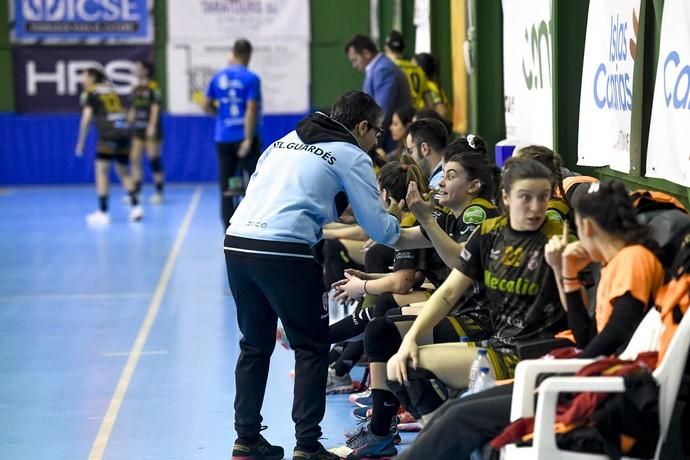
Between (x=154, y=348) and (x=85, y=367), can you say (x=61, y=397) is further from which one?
(x=154, y=348)

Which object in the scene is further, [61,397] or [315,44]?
[315,44]

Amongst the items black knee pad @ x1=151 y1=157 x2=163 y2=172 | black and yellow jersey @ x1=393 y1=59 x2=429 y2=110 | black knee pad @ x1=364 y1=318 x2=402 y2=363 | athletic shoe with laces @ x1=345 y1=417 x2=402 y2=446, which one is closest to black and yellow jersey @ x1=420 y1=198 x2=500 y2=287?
black knee pad @ x1=364 y1=318 x2=402 y2=363

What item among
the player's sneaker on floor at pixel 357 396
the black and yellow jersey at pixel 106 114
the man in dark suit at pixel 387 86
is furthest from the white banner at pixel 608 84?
the black and yellow jersey at pixel 106 114

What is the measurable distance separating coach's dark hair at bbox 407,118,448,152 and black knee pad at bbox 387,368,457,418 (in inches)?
86.5

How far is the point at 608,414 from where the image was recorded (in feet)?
10.5

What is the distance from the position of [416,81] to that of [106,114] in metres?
4.88

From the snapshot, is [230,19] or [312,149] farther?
[230,19]

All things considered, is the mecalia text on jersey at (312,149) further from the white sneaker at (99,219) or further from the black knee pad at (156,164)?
the black knee pad at (156,164)

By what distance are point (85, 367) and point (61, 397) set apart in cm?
68

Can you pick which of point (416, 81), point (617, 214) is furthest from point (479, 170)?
point (416, 81)

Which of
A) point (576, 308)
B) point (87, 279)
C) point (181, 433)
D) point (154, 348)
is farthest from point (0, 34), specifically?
point (576, 308)

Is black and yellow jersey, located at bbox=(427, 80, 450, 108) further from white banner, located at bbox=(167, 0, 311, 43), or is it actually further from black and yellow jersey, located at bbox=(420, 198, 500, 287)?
white banner, located at bbox=(167, 0, 311, 43)

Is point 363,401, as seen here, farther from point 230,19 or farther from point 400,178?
point 230,19

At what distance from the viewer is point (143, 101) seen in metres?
15.6
